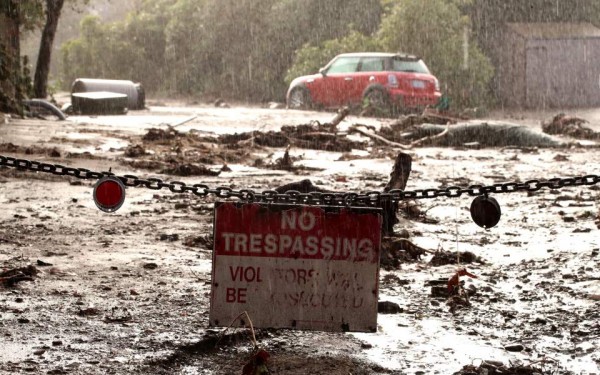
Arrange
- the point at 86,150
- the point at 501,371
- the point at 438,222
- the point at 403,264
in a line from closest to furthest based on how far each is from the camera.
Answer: the point at 501,371
the point at 403,264
the point at 438,222
the point at 86,150

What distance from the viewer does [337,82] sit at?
94.0 feet

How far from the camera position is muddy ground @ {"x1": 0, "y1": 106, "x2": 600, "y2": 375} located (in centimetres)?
472

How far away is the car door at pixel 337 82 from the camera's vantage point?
93.5 ft

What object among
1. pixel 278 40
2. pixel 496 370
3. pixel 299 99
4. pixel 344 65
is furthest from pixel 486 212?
pixel 278 40

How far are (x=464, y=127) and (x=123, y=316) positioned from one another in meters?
14.0

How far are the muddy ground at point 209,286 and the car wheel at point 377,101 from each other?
1422 centimetres

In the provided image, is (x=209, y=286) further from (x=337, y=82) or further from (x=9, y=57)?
(x=337, y=82)

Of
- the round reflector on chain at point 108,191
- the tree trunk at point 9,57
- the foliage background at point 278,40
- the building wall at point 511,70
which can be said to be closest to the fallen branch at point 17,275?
the round reflector on chain at point 108,191

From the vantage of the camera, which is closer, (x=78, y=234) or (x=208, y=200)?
(x=78, y=234)

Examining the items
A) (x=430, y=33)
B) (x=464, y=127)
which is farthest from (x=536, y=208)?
(x=430, y=33)

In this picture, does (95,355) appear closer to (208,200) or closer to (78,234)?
(78,234)

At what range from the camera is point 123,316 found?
5363 mm

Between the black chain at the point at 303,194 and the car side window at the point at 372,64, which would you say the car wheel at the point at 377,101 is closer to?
the car side window at the point at 372,64

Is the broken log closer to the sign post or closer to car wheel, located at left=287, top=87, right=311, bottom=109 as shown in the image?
car wheel, located at left=287, top=87, right=311, bottom=109
